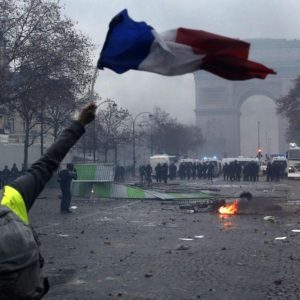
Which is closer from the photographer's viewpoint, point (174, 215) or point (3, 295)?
point (3, 295)

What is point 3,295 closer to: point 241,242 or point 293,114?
point 241,242

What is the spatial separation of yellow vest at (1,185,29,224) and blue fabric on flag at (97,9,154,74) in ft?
5.24

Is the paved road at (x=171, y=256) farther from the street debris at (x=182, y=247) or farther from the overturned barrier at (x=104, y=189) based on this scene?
the overturned barrier at (x=104, y=189)

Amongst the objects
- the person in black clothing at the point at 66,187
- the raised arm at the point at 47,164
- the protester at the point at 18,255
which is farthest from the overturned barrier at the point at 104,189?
the protester at the point at 18,255

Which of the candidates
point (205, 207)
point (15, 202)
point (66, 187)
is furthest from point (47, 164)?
point (205, 207)

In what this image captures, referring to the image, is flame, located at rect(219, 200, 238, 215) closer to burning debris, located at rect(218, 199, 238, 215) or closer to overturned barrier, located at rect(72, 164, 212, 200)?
burning debris, located at rect(218, 199, 238, 215)

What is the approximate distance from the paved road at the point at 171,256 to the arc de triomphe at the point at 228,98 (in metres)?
109

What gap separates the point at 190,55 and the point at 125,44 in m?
0.73

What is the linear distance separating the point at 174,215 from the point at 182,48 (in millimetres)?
14753

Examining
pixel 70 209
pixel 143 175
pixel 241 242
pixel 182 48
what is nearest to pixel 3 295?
pixel 182 48

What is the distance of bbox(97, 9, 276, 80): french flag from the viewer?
15.3 feet

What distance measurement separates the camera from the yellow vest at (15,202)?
274 centimetres

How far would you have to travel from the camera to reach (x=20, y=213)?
279 centimetres

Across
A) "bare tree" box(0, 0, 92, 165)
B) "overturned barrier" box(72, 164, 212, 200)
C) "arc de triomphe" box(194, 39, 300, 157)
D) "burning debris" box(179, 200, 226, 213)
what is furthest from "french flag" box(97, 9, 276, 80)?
"arc de triomphe" box(194, 39, 300, 157)
